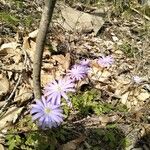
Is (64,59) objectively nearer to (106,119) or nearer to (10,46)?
(10,46)

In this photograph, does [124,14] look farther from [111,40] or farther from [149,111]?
[149,111]

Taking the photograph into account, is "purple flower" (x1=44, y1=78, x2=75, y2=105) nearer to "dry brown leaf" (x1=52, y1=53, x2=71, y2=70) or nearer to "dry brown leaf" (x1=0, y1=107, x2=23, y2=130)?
"dry brown leaf" (x1=0, y1=107, x2=23, y2=130)

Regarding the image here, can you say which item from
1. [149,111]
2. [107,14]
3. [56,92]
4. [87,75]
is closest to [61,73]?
[87,75]

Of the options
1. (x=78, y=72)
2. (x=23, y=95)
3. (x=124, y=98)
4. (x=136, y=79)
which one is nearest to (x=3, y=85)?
(x=23, y=95)

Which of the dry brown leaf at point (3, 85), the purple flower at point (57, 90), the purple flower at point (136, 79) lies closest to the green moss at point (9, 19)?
the dry brown leaf at point (3, 85)

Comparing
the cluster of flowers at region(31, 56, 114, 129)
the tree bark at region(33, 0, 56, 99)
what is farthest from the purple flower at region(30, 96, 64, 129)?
the tree bark at region(33, 0, 56, 99)

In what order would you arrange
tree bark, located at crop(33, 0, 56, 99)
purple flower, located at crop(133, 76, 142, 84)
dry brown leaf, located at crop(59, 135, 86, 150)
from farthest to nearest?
A: purple flower, located at crop(133, 76, 142, 84) < dry brown leaf, located at crop(59, 135, 86, 150) < tree bark, located at crop(33, 0, 56, 99)

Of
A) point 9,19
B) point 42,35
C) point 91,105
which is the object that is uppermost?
point 42,35
